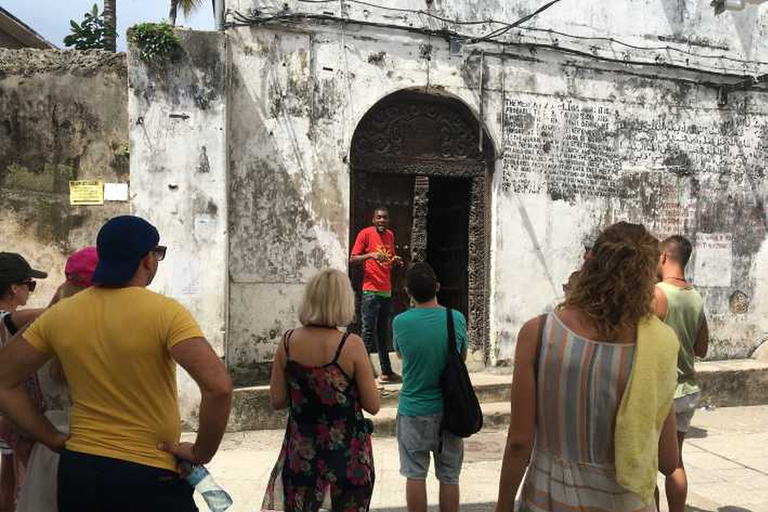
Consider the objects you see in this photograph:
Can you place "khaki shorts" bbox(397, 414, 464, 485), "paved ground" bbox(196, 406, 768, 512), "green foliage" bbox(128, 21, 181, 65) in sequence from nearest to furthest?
"khaki shorts" bbox(397, 414, 464, 485) < "paved ground" bbox(196, 406, 768, 512) < "green foliage" bbox(128, 21, 181, 65)

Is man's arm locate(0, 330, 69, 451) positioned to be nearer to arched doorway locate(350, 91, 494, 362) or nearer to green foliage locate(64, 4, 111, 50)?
arched doorway locate(350, 91, 494, 362)

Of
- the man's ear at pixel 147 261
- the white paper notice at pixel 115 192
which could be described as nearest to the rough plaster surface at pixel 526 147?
the white paper notice at pixel 115 192

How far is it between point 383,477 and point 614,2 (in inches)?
251

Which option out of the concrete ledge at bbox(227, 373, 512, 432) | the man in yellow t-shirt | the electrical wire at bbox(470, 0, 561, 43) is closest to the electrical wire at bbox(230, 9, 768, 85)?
the electrical wire at bbox(470, 0, 561, 43)

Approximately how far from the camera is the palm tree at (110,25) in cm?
1432

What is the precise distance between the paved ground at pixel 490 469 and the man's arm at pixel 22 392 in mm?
2404

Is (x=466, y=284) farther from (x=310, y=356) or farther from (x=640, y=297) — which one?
(x=640, y=297)

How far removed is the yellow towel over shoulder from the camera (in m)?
2.06

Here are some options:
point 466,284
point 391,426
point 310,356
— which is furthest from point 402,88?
point 310,356

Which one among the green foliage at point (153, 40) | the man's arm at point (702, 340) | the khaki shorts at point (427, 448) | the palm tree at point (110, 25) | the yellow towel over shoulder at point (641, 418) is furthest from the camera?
the palm tree at point (110, 25)

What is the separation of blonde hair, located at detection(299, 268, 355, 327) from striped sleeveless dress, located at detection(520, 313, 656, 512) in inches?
45.0

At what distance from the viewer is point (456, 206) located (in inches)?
317

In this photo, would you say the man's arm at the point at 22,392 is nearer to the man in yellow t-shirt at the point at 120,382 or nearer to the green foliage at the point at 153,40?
the man in yellow t-shirt at the point at 120,382

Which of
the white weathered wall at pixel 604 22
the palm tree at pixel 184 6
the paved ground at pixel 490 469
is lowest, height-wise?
the paved ground at pixel 490 469
